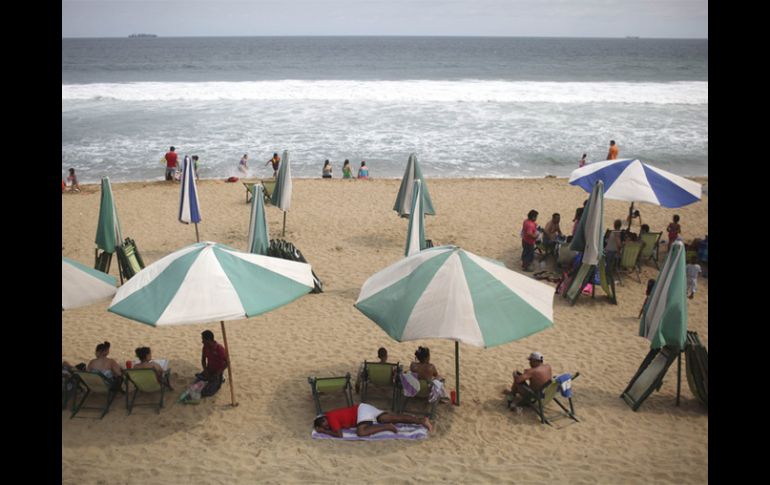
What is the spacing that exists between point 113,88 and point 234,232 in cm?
4124

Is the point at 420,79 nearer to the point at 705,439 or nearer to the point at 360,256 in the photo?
the point at 360,256

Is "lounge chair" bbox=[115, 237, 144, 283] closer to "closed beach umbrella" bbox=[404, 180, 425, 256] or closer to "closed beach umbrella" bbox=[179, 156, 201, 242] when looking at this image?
"closed beach umbrella" bbox=[179, 156, 201, 242]

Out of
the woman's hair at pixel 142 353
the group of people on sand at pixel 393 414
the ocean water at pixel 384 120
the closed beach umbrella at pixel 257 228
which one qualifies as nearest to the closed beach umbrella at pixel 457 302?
the group of people on sand at pixel 393 414

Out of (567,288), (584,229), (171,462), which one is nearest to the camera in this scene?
(171,462)

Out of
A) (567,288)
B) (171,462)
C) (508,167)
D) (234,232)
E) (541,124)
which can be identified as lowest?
(171,462)

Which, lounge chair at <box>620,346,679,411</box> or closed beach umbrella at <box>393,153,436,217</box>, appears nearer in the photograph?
lounge chair at <box>620,346,679,411</box>

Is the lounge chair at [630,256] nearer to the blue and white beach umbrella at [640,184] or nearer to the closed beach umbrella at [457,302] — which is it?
the blue and white beach umbrella at [640,184]

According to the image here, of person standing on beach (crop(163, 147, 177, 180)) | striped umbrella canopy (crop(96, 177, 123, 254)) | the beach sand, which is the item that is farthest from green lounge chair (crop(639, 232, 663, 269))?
person standing on beach (crop(163, 147, 177, 180))

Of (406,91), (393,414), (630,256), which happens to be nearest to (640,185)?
(630,256)

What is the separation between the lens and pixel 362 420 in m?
6.43

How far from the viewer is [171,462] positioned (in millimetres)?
6035

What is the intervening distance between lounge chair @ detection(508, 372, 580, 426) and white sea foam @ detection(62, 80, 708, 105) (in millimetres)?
37008

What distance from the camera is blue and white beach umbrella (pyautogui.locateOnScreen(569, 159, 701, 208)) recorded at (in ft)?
35.2

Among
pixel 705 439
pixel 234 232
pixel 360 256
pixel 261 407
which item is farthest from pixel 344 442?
pixel 234 232
